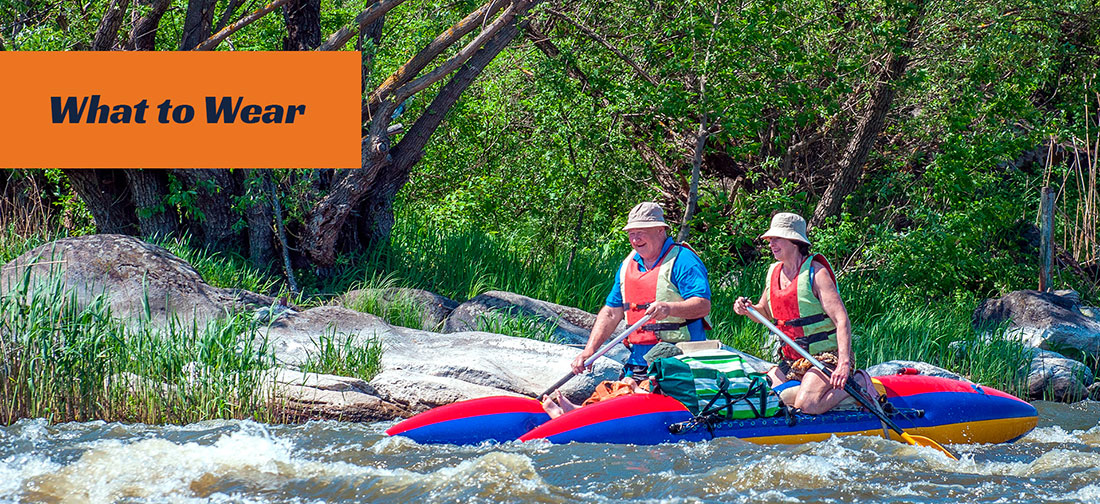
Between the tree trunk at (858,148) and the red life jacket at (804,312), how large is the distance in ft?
25.2

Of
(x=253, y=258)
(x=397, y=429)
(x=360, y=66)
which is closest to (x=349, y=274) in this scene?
→ (x=253, y=258)

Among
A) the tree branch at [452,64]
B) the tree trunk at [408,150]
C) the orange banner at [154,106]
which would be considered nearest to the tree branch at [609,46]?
the tree trunk at [408,150]

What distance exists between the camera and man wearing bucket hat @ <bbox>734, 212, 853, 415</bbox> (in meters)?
6.09

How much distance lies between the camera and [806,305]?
6.20 metres

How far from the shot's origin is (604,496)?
525cm

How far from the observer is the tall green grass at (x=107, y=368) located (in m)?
6.43

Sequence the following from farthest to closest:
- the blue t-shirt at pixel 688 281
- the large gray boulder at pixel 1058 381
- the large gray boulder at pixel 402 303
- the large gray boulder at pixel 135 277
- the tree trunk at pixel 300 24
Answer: the tree trunk at pixel 300 24, the large gray boulder at pixel 402 303, the large gray boulder at pixel 1058 381, the large gray boulder at pixel 135 277, the blue t-shirt at pixel 688 281

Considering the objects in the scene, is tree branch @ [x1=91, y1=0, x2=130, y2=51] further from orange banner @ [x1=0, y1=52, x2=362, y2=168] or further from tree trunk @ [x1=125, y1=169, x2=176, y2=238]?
tree trunk @ [x1=125, y1=169, x2=176, y2=238]

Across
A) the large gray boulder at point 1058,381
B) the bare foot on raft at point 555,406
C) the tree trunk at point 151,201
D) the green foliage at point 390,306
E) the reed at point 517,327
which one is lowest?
the large gray boulder at point 1058,381

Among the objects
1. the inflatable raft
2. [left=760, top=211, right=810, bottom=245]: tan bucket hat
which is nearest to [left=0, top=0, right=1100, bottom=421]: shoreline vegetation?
the inflatable raft

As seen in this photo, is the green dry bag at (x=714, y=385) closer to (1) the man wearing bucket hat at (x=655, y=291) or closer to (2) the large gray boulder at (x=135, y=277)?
(1) the man wearing bucket hat at (x=655, y=291)

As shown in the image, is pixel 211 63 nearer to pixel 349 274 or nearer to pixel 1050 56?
pixel 349 274

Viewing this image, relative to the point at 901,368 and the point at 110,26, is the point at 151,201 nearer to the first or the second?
the point at 110,26

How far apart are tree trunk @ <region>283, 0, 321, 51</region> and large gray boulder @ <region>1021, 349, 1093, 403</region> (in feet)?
26.3
